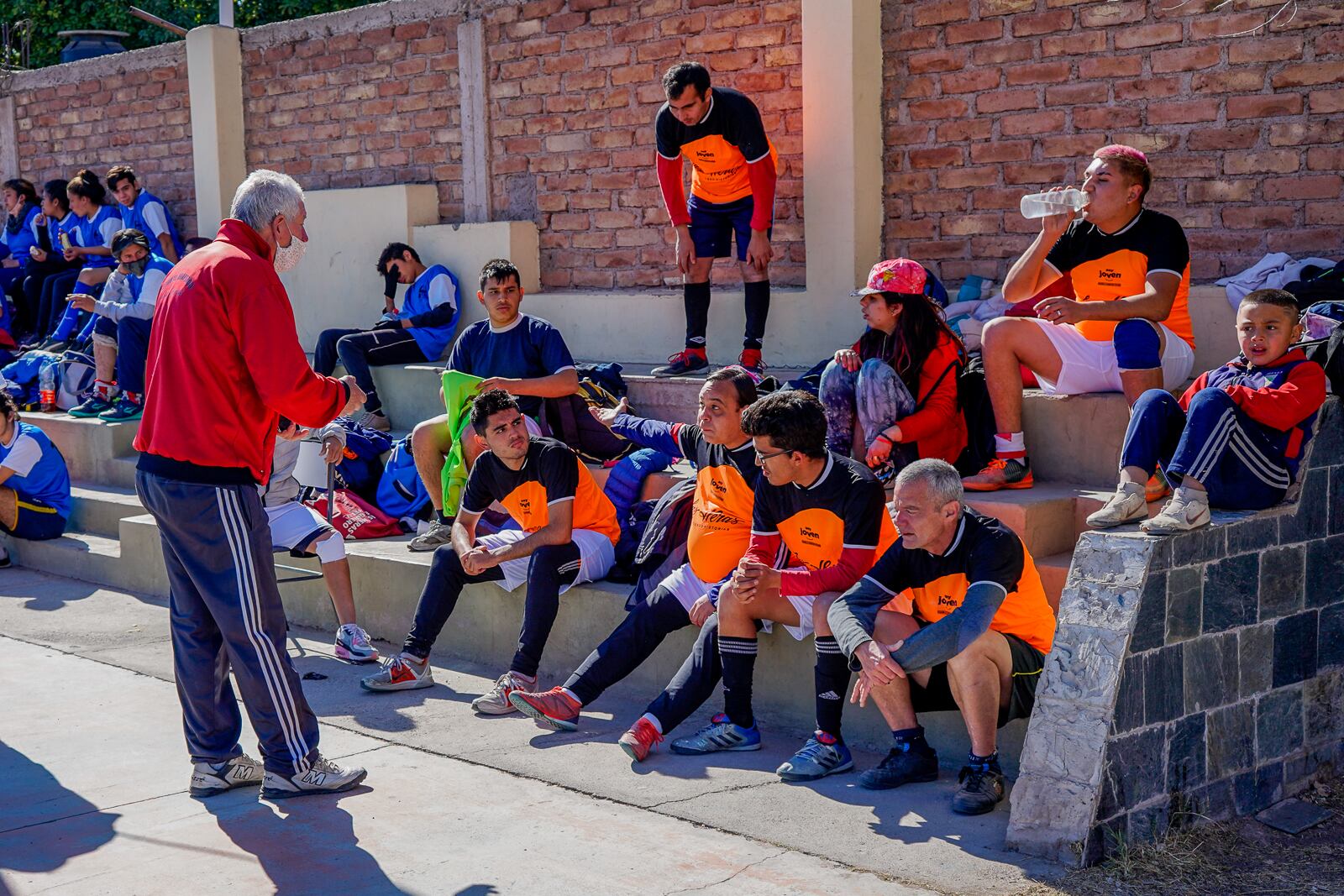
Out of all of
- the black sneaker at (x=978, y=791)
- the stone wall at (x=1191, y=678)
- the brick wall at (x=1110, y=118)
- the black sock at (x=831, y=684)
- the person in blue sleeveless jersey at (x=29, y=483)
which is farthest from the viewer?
the person in blue sleeveless jersey at (x=29, y=483)

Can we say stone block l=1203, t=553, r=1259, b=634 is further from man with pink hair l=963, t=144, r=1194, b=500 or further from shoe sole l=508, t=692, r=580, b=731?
shoe sole l=508, t=692, r=580, b=731

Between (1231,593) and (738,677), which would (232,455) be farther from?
(1231,593)

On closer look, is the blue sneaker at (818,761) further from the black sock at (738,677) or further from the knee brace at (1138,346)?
the knee brace at (1138,346)

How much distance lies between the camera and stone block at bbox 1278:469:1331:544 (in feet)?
16.5

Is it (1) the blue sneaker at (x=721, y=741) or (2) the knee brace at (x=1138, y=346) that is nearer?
(1) the blue sneaker at (x=721, y=741)

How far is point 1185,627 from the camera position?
4.61 m

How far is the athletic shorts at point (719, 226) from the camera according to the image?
8242mm

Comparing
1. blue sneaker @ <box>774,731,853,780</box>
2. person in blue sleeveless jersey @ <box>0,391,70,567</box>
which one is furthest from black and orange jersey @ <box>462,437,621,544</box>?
person in blue sleeveless jersey @ <box>0,391,70,567</box>

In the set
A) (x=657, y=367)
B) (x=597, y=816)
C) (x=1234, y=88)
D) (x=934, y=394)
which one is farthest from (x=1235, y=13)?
(x=597, y=816)

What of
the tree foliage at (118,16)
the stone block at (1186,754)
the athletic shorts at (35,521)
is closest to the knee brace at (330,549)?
the athletic shorts at (35,521)

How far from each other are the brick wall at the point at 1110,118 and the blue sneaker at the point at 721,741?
343 cm

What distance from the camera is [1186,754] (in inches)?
183

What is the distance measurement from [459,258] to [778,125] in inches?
106

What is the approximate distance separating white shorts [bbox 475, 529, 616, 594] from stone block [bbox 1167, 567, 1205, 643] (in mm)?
2576
